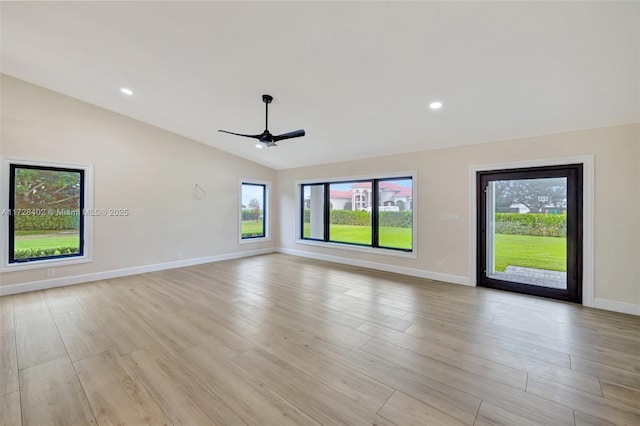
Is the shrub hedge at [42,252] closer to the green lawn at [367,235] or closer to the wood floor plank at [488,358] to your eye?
the green lawn at [367,235]

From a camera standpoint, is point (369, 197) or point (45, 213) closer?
point (45, 213)

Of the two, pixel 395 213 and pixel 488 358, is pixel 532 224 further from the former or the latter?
pixel 488 358

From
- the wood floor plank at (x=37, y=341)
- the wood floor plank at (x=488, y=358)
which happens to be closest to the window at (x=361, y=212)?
the wood floor plank at (x=488, y=358)

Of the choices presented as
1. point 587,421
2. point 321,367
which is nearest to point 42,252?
point 321,367

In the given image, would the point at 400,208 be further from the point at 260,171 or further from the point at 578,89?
the point at 260,171

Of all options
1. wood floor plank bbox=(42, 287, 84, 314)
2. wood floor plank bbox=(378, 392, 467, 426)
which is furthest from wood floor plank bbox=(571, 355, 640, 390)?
wood floor plank bbox=(42, 287, 84, 314)

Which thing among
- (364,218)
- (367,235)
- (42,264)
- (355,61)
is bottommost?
(42,264)

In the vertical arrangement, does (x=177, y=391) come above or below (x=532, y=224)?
below

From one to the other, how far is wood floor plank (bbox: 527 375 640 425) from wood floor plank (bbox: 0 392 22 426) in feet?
12.1

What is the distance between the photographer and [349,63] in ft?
9.86

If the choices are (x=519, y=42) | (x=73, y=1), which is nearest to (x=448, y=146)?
(x=519, y=42)

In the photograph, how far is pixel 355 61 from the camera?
2961 mm

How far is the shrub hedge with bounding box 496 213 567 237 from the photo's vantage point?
13.4 feet

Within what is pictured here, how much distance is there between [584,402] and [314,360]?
6.82ft
